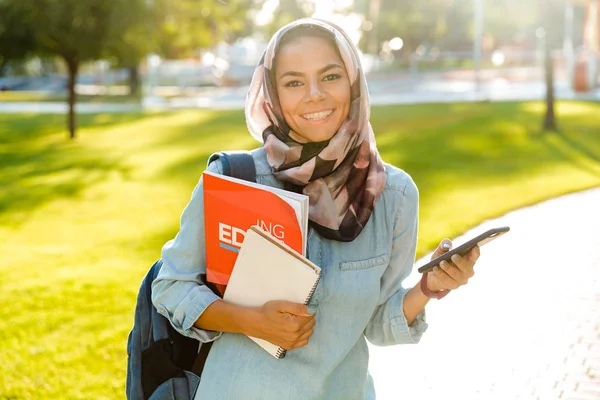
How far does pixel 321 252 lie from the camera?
2.20 meters

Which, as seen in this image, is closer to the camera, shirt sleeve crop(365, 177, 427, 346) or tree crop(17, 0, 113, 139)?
shirt sleeve crop(365, 177, 427, 346)

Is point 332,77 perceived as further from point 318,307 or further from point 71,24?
point 71,24

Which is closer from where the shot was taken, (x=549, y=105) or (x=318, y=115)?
(x=318, y=115)

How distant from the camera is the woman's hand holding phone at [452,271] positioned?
2098mm

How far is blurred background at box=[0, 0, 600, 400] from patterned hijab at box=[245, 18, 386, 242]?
8.3 inches

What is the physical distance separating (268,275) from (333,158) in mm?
385

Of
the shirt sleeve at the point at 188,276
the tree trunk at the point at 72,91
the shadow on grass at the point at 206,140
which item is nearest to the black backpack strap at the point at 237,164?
the shirt sleeve at the point at 188,276

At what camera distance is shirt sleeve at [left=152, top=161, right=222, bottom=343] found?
6.91 feet

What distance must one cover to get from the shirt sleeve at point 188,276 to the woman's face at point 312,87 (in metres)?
0.30

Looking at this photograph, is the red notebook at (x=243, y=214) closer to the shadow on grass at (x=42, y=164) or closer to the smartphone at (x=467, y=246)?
the smartphone at (x=467, y=246)

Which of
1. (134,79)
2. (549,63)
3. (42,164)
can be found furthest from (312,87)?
(134,79)

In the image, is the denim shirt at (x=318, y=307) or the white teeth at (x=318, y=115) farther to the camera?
the white teeth at (x=318, y=115)

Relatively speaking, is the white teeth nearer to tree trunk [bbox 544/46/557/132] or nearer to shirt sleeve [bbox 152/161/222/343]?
shirt sleeve [bbox 152/161/222/343]

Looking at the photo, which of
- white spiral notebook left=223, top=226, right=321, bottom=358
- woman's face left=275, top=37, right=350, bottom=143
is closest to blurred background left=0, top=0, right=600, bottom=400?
woman's face left=275, top=37, right=350, bottom=143
